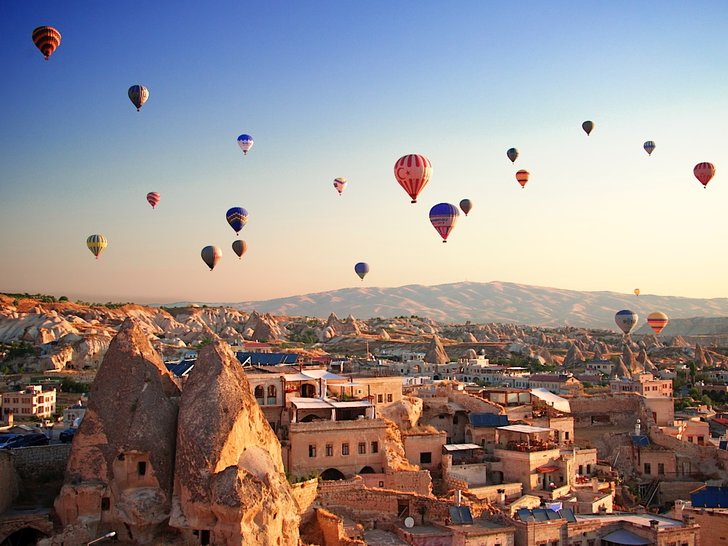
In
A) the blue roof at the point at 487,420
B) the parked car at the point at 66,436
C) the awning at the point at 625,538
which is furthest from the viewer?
the blue roof at the point at 487,420

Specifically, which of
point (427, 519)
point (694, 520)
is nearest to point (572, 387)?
point (694, 520)

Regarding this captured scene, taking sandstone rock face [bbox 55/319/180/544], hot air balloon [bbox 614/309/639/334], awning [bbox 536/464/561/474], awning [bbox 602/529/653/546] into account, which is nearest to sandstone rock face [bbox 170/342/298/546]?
sandstone rock face [bbox 55/319/180/544]

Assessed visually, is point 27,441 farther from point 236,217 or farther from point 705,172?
point 705,172

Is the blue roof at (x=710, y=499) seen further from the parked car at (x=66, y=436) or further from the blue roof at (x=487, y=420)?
the parked car at (x=66, y=436)

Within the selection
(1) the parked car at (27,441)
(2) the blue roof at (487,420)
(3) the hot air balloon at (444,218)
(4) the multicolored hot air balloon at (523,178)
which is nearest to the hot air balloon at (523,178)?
(4) the multicolored hot air balloon at (523,178)

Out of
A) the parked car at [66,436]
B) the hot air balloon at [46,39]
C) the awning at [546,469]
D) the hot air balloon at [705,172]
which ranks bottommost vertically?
the awning at [546,469]

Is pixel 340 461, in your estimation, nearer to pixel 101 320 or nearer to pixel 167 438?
pixel 167 438
